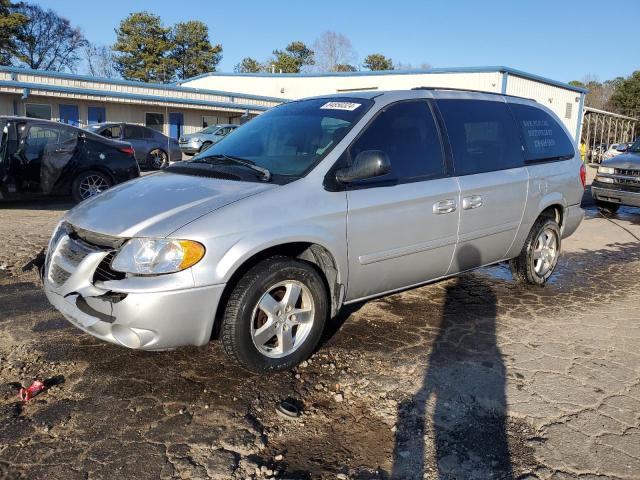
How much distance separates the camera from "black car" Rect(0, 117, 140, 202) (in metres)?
8.59

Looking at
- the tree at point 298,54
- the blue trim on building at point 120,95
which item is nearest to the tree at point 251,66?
the tree at point 298,54

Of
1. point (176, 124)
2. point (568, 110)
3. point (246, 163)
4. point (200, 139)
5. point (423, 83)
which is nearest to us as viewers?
point (246, 163)

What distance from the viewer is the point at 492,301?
5.24 metres

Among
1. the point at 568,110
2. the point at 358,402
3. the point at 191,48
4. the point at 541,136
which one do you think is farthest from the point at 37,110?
the point at 191,48

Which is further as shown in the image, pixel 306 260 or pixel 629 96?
pixel 629 96

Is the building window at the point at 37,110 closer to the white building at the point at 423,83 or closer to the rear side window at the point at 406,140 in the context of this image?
the white building at the point at 423,83

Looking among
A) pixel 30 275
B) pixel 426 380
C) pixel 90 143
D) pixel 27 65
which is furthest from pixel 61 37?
pixel 426 380

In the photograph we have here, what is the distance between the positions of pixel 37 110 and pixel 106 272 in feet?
77.3

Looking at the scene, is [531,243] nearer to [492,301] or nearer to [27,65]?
[492,301]

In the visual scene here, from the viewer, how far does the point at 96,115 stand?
25.2 metres

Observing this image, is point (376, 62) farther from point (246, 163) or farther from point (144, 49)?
point (246, 163)

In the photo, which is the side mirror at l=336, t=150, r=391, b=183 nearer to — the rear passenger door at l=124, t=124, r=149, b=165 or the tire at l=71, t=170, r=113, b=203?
the tire at l=71, t=170, r=113, b=203

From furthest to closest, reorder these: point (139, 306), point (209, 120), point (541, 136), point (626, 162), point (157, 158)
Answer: point (209, 120)
point (157, 158)
point (626, 162)
point (541, 136)
point (139, 306)

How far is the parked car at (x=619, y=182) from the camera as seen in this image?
10422 millimetres
